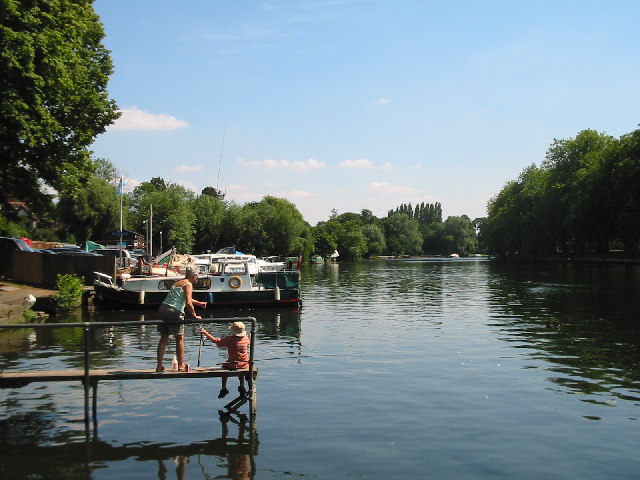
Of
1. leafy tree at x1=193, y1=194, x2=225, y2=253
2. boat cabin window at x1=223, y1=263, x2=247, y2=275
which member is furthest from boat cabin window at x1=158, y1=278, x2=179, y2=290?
leafy tree at x1=193, y1=194, x2=225, y2=253

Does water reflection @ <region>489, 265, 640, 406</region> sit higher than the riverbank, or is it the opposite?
the riverbank

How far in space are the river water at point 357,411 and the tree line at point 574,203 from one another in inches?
2463

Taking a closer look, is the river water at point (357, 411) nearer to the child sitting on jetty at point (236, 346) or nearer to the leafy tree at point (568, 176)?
the child sitting on jetty at point (236, 346)

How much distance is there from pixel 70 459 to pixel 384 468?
16.2 feet

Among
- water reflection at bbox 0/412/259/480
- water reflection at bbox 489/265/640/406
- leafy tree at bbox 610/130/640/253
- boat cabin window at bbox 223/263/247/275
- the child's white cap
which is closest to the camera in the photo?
water reflection at bbox 0/412/259/480

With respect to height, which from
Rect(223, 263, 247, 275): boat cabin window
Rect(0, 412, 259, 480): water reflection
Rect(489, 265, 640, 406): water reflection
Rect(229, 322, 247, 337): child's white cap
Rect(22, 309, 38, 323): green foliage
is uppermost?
Rect(223, 263, 247, 275): boat cabin window

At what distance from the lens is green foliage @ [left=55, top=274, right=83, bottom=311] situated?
99.9 ft

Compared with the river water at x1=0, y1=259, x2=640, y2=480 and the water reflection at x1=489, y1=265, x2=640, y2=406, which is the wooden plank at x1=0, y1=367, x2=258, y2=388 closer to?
the river water at x1=0, y1=259, x2=640, y2=480

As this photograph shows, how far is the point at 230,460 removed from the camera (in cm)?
1059

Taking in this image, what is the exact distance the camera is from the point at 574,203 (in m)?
94.8

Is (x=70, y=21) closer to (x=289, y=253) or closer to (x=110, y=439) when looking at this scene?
(x=110, y=439)

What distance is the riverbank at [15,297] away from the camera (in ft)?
79.5

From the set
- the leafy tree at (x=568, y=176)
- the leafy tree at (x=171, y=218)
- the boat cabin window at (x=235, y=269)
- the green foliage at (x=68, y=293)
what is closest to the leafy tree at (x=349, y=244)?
the leafy tree at (x=568, y=176)

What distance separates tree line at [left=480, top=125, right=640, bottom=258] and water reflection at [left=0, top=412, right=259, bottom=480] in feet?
247
